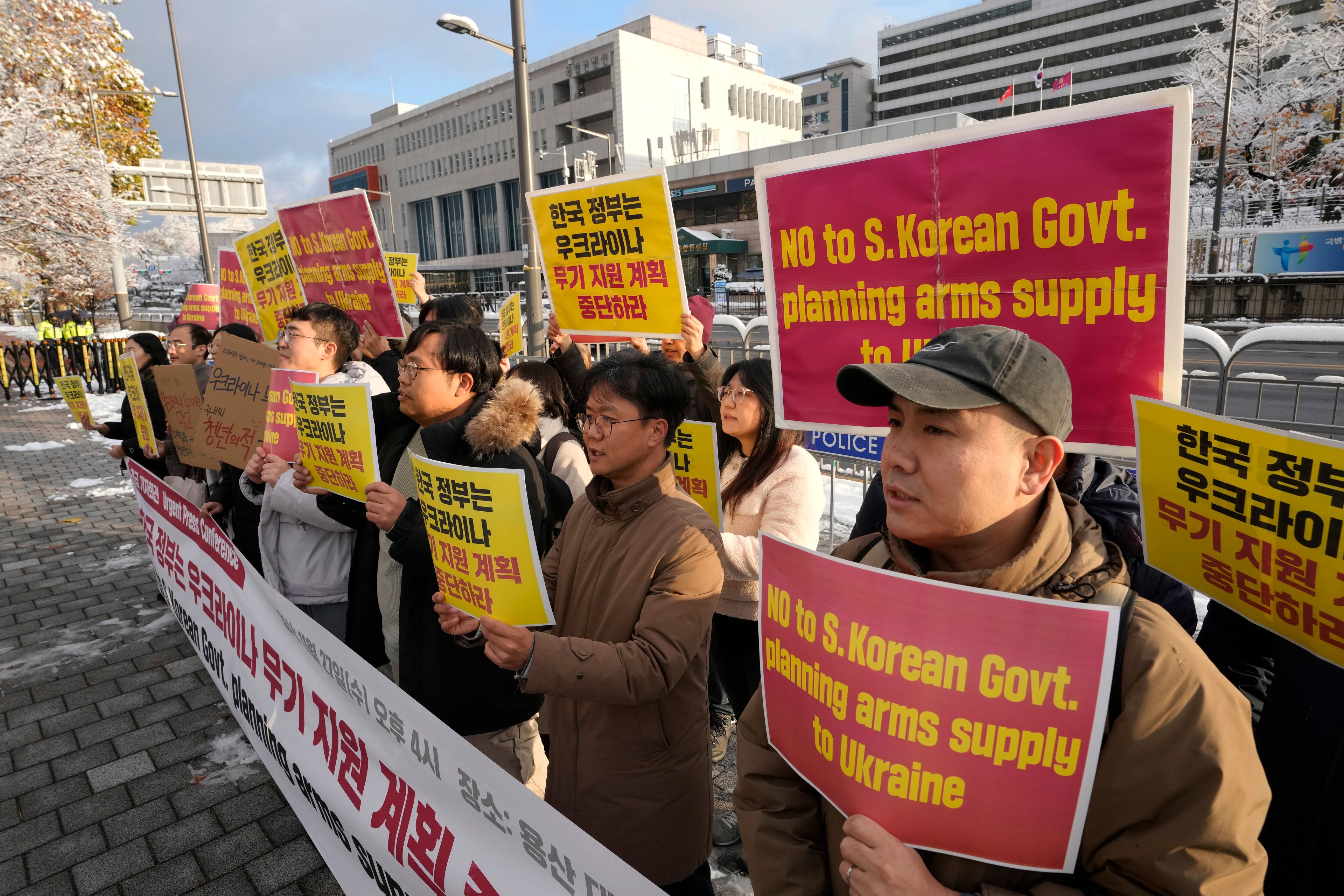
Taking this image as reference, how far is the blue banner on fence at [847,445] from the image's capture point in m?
4.64

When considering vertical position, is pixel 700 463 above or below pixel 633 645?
above

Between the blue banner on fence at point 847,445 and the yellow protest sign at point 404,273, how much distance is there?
Result: 483 cm

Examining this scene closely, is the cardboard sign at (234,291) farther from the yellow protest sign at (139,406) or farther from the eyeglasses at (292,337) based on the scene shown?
the eyeglasses at (292,337)

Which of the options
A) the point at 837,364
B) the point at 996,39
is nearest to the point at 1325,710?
the point at 837,364

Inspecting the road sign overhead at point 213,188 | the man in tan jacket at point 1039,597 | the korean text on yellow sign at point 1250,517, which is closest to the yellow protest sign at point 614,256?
the korean text on yellow sign at point 1250,517

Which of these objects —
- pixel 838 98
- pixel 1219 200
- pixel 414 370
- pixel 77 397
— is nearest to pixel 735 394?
pixel 414 370

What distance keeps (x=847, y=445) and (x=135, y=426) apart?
194 inches

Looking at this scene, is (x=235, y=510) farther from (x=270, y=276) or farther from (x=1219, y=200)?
(x=1219, y=200)

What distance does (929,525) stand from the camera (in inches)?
50.1

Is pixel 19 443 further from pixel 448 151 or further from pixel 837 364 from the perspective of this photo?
pixel 448 151

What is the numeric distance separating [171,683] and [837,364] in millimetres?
4331

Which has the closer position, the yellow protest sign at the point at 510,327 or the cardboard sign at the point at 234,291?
the cardboard sign at the point at 234,291

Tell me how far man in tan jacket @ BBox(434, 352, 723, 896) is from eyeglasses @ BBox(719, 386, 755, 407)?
2.74 ft

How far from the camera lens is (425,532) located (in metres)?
2.52
